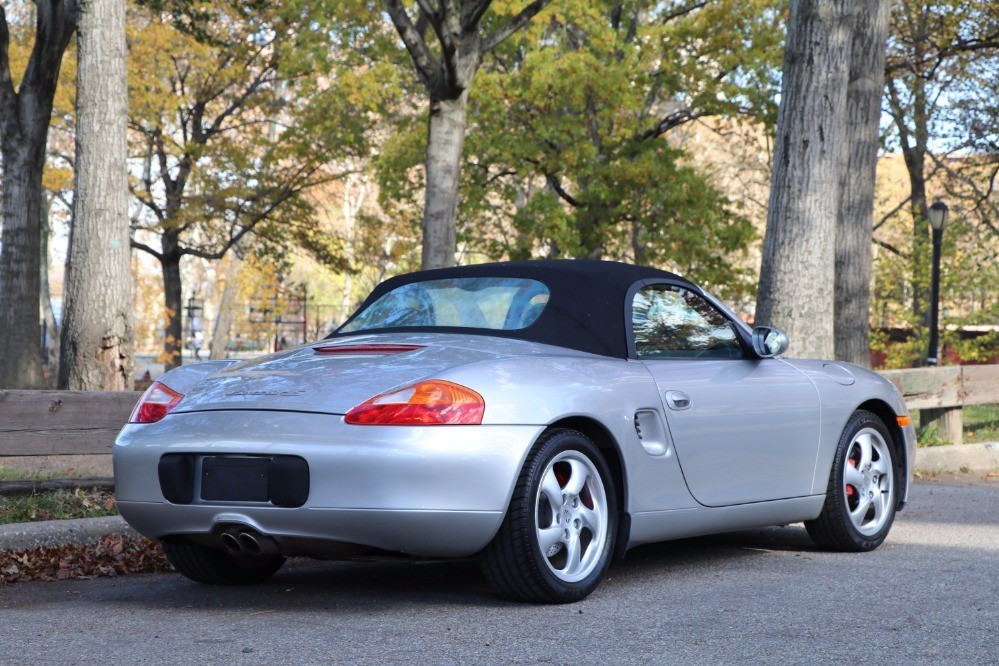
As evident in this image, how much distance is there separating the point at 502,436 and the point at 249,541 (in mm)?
1045

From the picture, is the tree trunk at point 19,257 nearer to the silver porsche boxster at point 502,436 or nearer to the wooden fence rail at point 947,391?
the wooden fence rail at point 947,391

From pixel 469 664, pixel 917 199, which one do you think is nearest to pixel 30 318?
pixel 469 664

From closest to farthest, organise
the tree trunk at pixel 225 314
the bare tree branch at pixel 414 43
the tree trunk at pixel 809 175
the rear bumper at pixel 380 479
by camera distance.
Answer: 1. the rear bumper at pixel 380 479
2. the tree trunk at pixel 809 175
3. the bare tree branch at pixel 414 43
4. the tree trunk at pixel 225 314

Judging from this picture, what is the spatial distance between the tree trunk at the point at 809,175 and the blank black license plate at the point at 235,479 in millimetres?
6689

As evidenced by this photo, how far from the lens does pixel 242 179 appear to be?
2727 cm

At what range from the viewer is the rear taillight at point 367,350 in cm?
497

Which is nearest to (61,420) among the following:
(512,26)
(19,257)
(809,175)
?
(809,175)

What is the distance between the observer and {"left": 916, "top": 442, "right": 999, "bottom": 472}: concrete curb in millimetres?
11539

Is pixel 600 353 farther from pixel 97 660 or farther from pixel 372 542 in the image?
pixel 97 660

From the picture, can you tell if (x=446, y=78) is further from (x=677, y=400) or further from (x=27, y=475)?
(x=677, y=400)

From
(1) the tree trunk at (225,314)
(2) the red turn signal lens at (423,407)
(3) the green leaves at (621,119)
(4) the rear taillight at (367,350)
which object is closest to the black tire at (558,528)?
(2) the red turn signal lens at (423,407)

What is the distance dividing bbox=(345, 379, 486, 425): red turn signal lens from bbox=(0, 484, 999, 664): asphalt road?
0.72 meters

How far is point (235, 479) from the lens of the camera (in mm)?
4574

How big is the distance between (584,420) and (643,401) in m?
0.38
